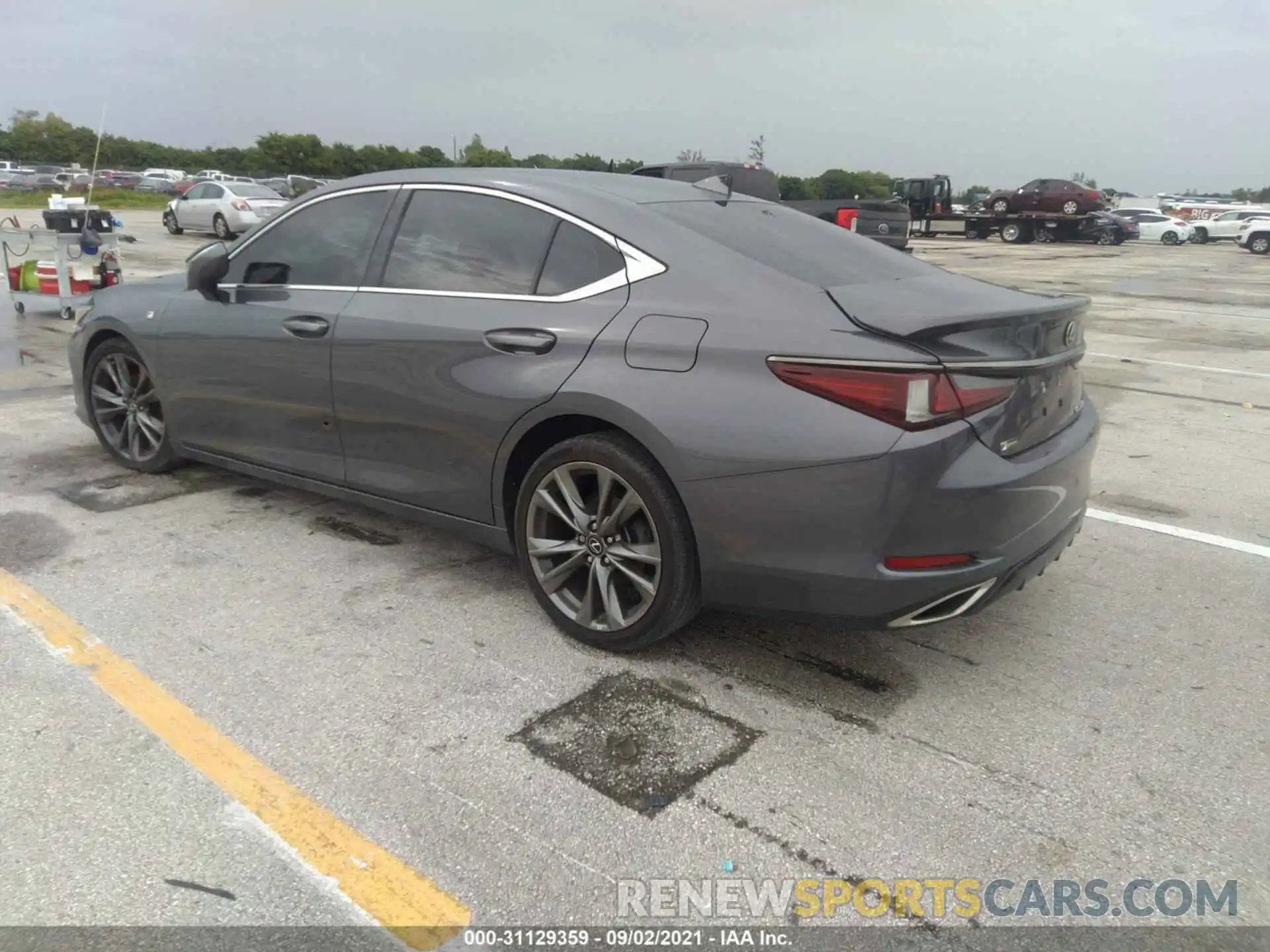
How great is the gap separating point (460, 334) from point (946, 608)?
1.98 m

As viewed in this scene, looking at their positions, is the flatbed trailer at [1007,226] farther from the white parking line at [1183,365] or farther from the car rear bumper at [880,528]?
the car rear bumper at [880,528]

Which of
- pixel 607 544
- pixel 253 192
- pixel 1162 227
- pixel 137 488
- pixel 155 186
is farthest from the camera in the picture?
pixel 155 186

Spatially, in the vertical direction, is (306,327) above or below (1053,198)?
below

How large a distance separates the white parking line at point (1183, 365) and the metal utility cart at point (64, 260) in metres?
10.9

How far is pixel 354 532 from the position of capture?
4598 millimetres

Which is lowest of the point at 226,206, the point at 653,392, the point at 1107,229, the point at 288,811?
the point at 288,811

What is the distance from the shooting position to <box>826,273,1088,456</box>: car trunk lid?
9.29 ft

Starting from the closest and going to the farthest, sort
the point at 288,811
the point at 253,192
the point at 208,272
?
the point at 288,811
the point at 208,272
the point at 253,192

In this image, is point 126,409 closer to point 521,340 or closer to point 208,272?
point 208,272

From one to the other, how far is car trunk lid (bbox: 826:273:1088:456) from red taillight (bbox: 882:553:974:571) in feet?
1.14

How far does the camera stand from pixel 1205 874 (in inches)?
94.0

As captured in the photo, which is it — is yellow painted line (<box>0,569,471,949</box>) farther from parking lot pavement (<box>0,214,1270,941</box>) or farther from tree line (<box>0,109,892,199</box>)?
Result: tree line (<box>0,109,892,199</box>)

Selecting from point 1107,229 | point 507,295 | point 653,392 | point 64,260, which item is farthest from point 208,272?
point 1107,229
